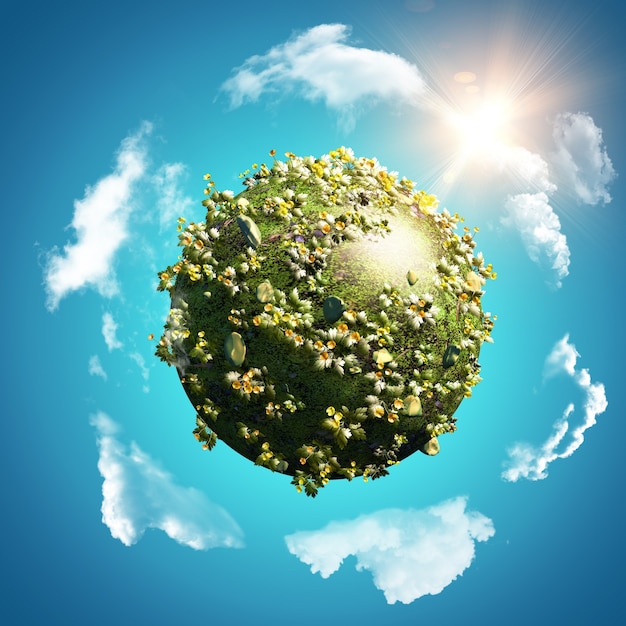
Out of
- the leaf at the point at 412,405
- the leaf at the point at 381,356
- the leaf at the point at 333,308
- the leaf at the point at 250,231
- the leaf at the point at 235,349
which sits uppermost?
the leaf at the point at 250,231

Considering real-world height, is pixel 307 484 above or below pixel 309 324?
below

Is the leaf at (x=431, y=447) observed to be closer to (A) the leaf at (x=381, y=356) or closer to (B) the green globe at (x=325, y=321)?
(B) the green globe at (x=325, y=321)

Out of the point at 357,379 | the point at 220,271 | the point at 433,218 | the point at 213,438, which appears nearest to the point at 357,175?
the point at 433,218

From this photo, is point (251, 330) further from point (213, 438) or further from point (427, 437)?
point (427, 437)

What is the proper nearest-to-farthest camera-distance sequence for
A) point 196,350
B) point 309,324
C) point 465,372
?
point 309,324, point 196,350, point 465,372

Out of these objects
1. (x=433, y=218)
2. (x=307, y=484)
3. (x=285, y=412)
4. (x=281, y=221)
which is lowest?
(x=307, y=484)

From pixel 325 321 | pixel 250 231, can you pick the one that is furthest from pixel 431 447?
pixel 250 231

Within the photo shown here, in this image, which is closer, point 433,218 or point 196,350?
point 196,350

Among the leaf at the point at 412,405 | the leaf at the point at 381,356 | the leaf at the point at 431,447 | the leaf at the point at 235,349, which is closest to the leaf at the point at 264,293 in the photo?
the leaf at the point at 235,349

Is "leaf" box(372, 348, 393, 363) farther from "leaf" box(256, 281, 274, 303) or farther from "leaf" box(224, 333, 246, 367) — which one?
"leaf" box(224, 333, 246, 367)

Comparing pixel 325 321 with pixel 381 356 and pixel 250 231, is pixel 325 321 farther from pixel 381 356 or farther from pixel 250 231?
pixel 250 231
